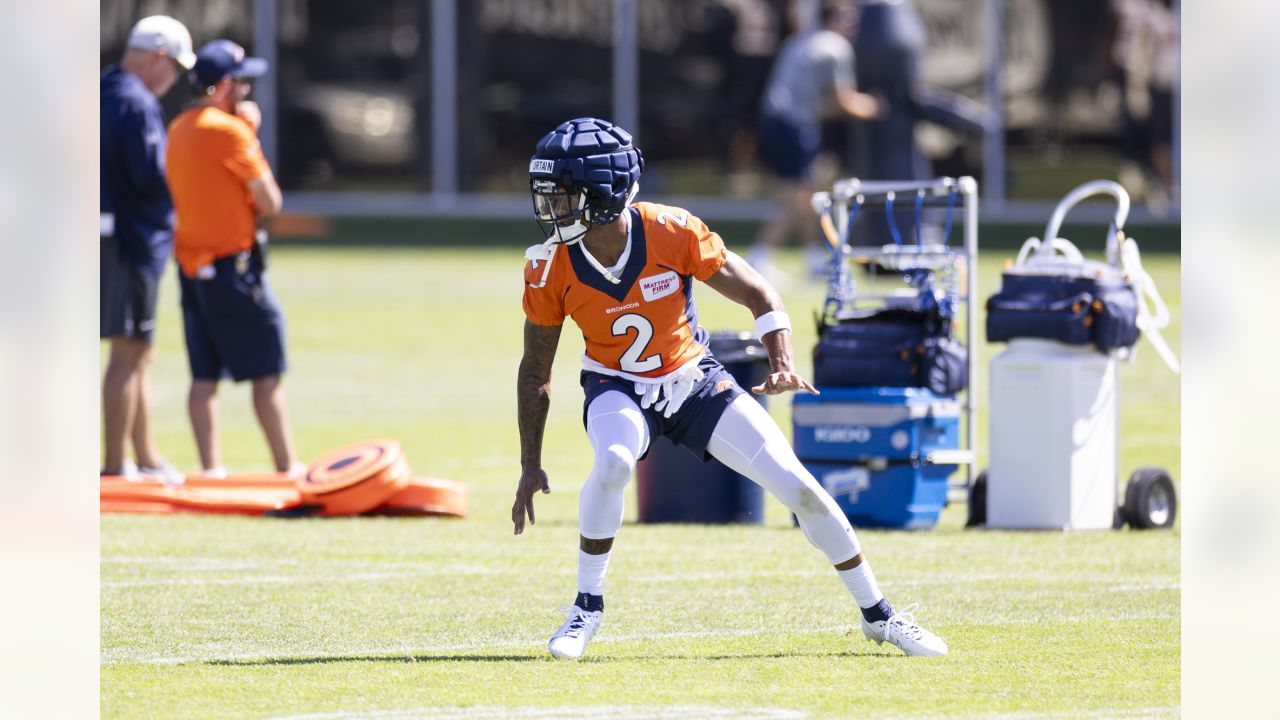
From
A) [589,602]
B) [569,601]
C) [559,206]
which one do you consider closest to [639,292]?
[559,206]

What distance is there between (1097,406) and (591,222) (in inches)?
148

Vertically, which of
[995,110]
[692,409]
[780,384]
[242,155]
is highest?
[995,110]

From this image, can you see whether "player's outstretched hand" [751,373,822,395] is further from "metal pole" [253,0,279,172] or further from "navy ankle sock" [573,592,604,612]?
"metal pole" [253,0,279,172]

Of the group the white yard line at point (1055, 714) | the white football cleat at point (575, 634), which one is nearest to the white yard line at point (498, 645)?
the white football cleat at point (575, 634)

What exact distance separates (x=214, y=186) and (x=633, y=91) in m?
19.2

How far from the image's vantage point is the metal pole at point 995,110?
28.6 meters

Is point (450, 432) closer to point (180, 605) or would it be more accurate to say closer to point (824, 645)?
point (180, 605)

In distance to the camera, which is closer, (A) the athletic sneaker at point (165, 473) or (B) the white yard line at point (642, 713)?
(B) the white yard line at point (642, 713)

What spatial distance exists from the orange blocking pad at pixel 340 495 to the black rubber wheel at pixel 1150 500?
3.20 meters

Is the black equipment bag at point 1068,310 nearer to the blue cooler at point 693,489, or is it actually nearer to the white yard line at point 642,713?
the blue cooler at point 693,489

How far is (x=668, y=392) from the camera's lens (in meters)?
7.05

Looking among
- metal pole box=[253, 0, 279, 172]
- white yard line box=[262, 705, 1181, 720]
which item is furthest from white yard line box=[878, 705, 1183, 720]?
metal pole box=[253, 0, 279, 172]

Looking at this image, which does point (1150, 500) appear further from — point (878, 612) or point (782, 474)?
point (782, 474)
